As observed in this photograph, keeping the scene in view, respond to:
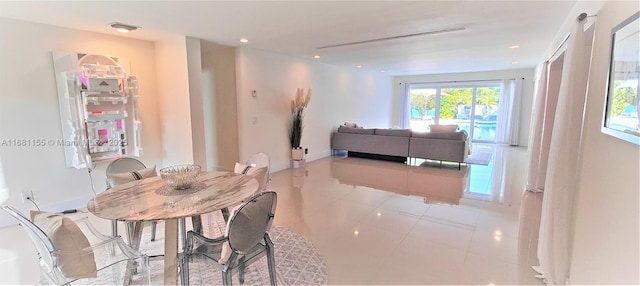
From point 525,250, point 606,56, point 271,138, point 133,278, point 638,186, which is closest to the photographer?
point 638,186

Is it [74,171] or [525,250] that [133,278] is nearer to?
[74,171]

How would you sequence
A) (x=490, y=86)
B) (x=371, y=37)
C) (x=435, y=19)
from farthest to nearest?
(x=490, y=86)
(x=371, y=37)
(x=435, y=19)

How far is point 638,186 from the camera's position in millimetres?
1225

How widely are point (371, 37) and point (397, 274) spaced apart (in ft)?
9.89

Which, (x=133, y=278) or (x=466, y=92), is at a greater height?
(x=466, y=92)

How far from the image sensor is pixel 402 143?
623 centimetres

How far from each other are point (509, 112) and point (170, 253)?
30.8ft

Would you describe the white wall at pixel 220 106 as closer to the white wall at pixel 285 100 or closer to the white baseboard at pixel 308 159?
the white wall at pixel 285 100

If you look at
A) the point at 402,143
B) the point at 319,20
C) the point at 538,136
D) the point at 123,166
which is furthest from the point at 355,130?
the point at 123,166

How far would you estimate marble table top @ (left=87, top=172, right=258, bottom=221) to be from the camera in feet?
5.49

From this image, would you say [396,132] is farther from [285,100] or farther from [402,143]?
[285,100]

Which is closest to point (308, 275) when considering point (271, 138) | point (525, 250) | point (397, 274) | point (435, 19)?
point (397, 274)

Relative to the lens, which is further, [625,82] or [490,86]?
[490,86]

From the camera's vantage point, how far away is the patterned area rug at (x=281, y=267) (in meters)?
2.21
